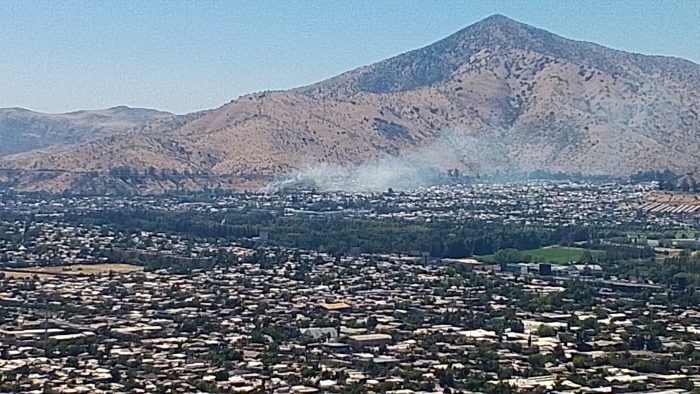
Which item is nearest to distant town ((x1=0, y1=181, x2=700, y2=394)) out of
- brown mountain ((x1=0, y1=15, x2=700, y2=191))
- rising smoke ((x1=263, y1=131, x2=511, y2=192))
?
rising smoke ((x1=263, y1=131, x2=511, y2=192))

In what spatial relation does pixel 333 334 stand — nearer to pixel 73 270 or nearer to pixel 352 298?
pixel 352 298

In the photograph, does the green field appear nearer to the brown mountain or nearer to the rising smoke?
the rising smoke

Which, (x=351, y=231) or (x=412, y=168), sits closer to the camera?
(x=351, y=231)

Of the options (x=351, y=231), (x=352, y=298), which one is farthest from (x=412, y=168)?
(x=352, y=298)

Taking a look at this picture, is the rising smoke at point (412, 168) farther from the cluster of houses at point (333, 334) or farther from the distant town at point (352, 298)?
the cluster of houses at point (333, 334)

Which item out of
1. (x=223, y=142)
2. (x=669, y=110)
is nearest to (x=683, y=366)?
(x=223, y=142)

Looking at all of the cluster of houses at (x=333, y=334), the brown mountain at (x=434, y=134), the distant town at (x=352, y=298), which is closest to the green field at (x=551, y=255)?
the distant town at (x=352, y=298)
